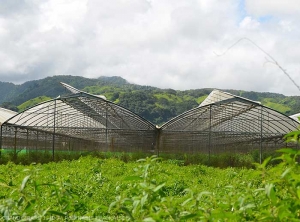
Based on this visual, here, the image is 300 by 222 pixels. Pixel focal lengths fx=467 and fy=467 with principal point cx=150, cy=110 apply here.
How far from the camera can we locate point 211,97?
108 ft

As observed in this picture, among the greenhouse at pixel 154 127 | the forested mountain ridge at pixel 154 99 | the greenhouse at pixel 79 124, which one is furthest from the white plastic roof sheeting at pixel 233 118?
the forested mountain ridge at pixel 154 99

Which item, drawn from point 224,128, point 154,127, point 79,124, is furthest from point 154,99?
point 154,127

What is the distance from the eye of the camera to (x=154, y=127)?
27.8 m

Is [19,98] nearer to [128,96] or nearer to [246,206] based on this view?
[128,96]

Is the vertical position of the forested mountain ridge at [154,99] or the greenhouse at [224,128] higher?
the forested mountain ridge at [154,99]

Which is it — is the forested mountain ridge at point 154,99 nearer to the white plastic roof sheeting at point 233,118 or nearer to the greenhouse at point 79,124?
the greenhouse at point 79,124

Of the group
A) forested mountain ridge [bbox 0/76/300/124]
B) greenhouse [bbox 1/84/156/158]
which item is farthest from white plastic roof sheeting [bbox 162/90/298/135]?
forested mountain ridge [bbox 0/76/300/124]

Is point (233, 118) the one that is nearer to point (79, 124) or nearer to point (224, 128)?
point (224, 128)

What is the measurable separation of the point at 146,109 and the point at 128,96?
491 centimetres

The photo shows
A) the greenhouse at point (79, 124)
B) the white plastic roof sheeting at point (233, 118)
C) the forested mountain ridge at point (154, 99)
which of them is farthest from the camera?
the forested mountain ridge at point (154, 99)

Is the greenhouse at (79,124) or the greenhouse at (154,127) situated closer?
the greenhouse at (154,127)

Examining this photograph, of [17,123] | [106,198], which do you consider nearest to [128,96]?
[17,123]

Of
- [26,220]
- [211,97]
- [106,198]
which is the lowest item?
[106,198]

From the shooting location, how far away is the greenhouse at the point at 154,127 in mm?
24656
